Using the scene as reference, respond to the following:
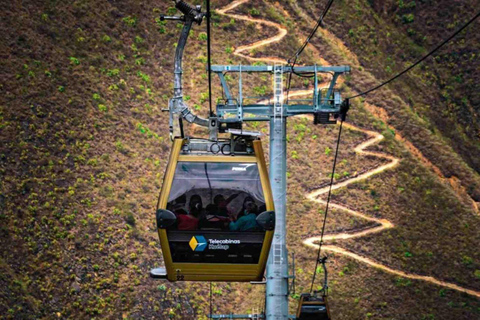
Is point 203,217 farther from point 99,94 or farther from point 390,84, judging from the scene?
point 390,84

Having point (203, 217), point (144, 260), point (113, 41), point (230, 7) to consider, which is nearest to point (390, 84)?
point (230, 7)

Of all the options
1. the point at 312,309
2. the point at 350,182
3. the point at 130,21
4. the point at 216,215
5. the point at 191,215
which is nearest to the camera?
the point at 191,215

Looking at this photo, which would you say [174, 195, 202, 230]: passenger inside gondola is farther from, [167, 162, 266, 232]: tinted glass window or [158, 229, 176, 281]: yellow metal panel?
[158, 229, 176, 281]: yellow metal panel

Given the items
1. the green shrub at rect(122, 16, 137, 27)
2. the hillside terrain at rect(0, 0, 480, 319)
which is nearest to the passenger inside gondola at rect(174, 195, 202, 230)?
the hillside terrain at rect(0, 0, 480, 319)

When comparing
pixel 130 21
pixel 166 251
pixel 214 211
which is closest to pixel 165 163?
pixel 130 21

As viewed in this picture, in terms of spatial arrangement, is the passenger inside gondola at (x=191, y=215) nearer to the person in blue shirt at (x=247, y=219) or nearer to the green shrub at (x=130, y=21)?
the person in blue shirt at (x=247, y=219)

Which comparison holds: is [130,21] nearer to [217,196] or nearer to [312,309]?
[312,309]
